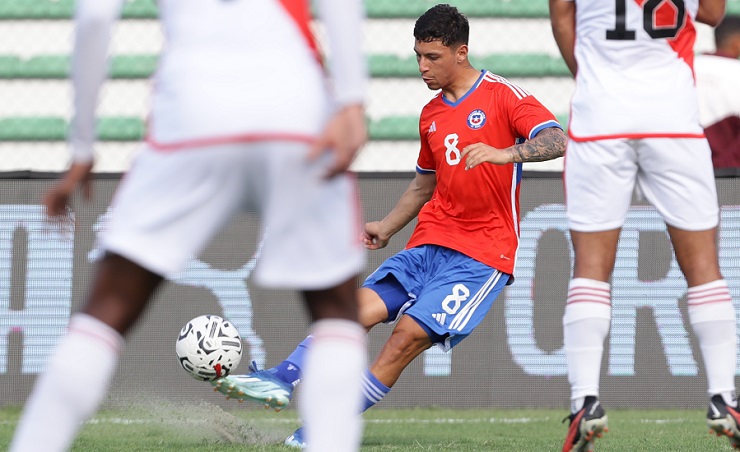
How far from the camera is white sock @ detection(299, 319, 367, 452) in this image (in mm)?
2438

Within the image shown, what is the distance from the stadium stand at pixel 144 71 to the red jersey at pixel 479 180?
207 inches

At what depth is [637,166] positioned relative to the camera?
407 centimetres

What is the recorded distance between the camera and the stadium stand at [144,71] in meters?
11.3

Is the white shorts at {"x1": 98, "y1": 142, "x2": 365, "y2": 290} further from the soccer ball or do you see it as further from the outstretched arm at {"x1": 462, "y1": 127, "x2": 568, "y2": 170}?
the soccer ball

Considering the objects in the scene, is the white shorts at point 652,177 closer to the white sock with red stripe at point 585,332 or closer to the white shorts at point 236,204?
the white sock with red stripe at point 585,332

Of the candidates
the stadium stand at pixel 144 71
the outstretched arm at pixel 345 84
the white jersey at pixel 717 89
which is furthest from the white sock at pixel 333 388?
the stadium stand at pixel 144 71

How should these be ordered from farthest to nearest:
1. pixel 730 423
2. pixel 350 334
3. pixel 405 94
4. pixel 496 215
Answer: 1. pixel 405 94
2. pixel 496 215
3. pixel 730 423
4. pixel 350 334

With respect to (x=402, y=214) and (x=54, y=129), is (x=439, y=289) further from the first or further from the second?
(x=54, y=129)

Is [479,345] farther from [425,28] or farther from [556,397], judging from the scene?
[425,28]

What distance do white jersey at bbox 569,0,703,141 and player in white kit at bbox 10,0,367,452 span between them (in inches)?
68.7

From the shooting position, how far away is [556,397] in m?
7.32

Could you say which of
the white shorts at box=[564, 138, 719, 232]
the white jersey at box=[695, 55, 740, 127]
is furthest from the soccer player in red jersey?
the white jersey at box=[695, 55, 740, 127]

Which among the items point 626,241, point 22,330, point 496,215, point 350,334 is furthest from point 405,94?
point 350,334

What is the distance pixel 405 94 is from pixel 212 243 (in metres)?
4.61
